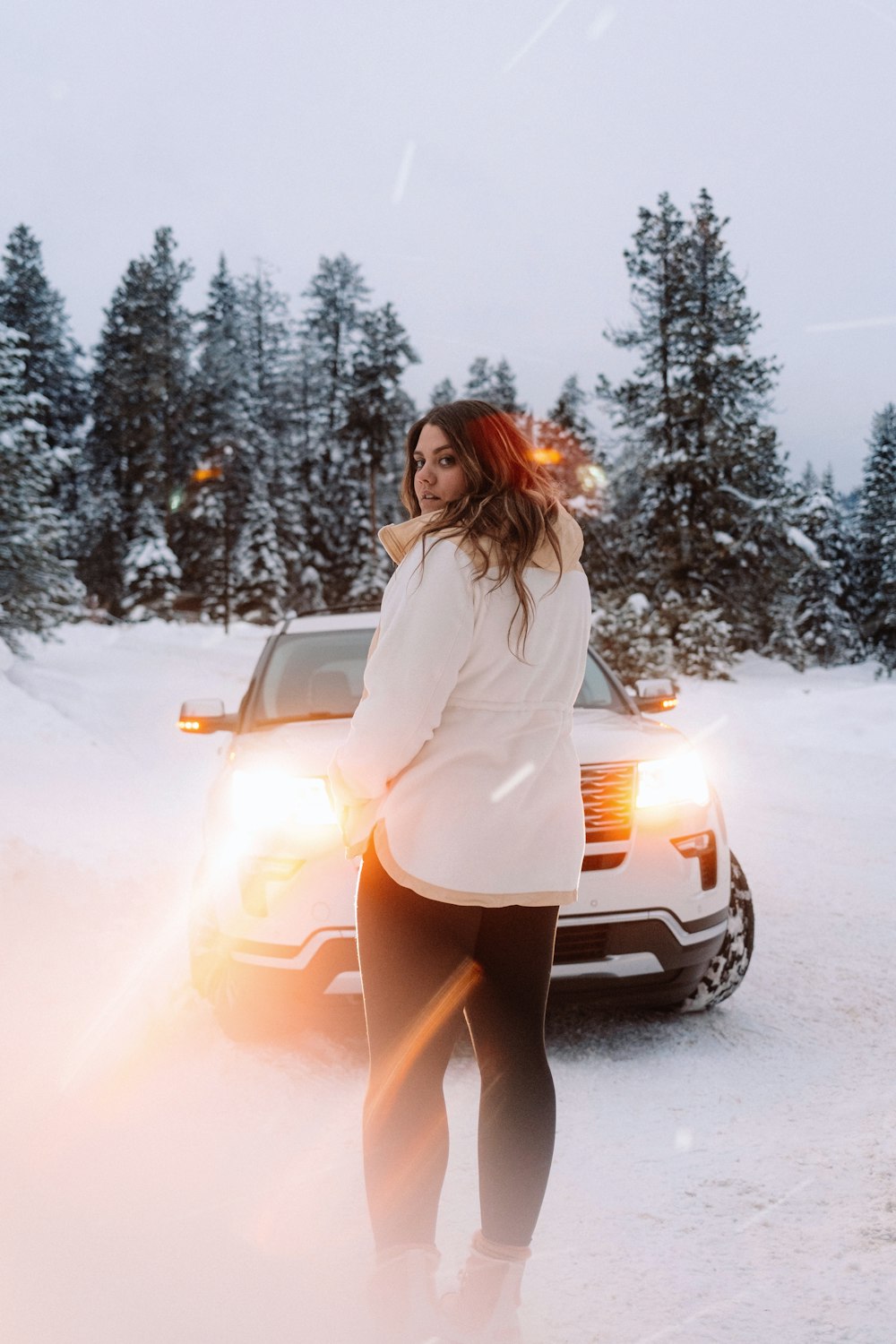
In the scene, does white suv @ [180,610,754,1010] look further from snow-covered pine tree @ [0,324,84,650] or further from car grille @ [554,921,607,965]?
snow-covered pine tree @ [0,324,84,650]

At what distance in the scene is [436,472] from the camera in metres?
2.21

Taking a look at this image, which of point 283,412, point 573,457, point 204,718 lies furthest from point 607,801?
point 283,412

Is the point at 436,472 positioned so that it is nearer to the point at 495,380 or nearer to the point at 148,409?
the point at 148,409

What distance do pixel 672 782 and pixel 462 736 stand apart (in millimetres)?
2050

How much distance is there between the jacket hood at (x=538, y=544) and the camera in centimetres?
209

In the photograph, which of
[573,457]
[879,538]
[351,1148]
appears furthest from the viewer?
[879,538]

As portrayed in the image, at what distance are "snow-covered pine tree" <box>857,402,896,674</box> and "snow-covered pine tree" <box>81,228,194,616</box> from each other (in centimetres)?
3505

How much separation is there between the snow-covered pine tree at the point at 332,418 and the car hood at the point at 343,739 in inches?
1884

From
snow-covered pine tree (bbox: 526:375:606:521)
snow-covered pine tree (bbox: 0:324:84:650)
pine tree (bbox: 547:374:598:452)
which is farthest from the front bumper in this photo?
pine tree (bbox: 547:374:598:452)

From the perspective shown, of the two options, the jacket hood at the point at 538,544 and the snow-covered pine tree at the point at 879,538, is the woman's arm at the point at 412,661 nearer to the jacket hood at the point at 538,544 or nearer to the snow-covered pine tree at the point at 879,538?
the jacket hood at the point at 538,544

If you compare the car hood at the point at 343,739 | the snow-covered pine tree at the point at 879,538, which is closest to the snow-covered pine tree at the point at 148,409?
the snow-covered pine tree at the point at 879,538

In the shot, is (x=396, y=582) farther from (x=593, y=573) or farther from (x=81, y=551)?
(x=81, y=551)

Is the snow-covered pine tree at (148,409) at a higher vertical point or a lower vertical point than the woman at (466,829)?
higher

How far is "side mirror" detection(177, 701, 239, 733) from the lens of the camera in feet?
16.7
